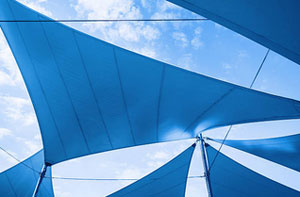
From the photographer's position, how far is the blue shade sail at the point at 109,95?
3594 mm

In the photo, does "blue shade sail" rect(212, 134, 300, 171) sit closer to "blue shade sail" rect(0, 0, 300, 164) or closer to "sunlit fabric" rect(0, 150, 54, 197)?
"blue shade sail" rect(0, 0, 300, 164)

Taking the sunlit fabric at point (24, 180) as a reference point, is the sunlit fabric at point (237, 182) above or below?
above

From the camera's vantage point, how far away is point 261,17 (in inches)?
69.3

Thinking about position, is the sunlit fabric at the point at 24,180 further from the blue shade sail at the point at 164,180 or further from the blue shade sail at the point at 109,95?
the blue shade sail at the point at 164,180

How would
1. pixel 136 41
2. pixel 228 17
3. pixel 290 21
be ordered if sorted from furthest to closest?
pixel 136 41
pixel 228 17
pixel 290 21

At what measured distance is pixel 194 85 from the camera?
382 cm

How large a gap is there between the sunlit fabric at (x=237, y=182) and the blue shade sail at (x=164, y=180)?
0.79 meters

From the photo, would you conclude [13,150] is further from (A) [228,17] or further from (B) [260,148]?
(B) [260,148]

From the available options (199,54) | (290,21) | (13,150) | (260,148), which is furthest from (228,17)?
(13,150)

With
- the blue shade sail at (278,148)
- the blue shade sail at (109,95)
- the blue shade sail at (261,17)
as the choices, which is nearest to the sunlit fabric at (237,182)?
the blue shade sail at (278,148)

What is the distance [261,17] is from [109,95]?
3.11 m

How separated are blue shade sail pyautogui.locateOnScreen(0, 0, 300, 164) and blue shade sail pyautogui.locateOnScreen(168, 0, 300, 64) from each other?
1700 mm

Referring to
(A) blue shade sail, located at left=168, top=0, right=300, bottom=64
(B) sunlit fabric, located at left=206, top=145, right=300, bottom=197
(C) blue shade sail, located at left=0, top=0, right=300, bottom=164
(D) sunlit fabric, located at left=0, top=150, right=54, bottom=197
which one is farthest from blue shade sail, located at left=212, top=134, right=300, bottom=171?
(D) sunlit fabric, located at left=0, top=150, right=54, bottom=197

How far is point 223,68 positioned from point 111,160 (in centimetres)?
548
